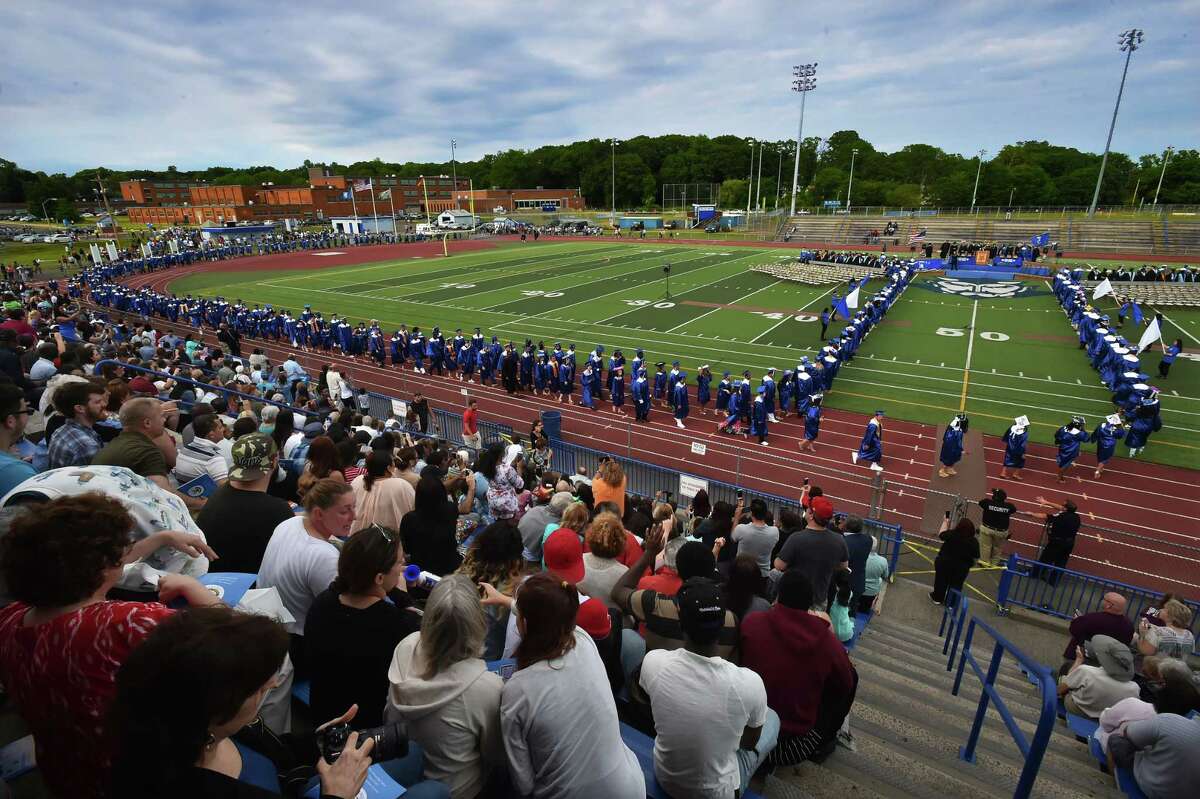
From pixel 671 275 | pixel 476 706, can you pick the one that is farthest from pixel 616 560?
pixel 671 275

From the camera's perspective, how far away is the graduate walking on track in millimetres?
13867

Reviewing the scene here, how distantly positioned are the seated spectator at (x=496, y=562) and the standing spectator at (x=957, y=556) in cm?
671

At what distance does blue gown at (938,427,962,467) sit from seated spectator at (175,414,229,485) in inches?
554

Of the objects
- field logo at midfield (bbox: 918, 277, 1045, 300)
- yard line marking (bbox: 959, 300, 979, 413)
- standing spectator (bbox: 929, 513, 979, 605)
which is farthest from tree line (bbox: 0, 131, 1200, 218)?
standing spectator (bbox: 929, 513, 979, 605)

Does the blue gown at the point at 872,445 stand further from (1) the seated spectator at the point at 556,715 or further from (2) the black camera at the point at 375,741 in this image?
(2) the black camera at the point at 375,741

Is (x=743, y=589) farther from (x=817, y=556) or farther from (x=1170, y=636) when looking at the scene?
(x=1170, y=636)

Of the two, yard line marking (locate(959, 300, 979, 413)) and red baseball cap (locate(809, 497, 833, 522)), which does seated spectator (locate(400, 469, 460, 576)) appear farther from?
yard line marking (locate(959, 300, 979, 413))

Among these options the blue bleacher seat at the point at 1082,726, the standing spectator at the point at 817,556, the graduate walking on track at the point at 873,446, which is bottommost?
the graduate walking on track at the point at 873,446

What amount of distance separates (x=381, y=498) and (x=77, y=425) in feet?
8.71

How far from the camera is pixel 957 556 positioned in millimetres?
8016

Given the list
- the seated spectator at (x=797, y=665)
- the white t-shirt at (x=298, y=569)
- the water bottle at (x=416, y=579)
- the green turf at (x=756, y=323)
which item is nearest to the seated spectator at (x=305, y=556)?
the white t-shirt at (x=298, y=569)

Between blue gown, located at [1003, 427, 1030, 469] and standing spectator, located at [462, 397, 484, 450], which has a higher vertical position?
standing spectator, located at [462, 397, 484, 450]

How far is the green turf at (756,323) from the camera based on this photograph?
60.5 feet

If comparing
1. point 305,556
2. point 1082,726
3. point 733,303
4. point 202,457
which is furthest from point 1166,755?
point 733,303
